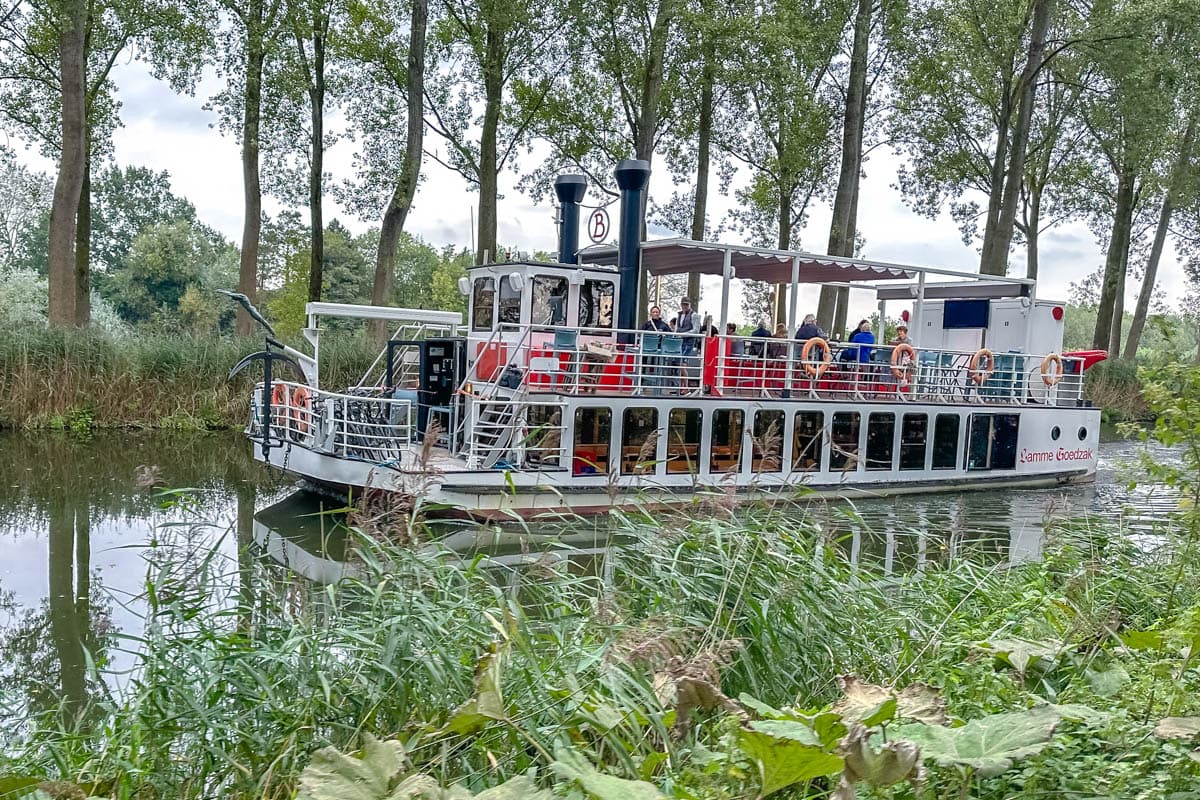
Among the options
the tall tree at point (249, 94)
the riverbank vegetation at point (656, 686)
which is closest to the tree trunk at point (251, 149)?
the tall tree at point (249, 94)

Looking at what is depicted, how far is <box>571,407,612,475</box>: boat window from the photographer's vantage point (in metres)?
13.7

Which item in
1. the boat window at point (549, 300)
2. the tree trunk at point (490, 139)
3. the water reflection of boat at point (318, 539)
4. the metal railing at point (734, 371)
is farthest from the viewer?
the tree trunk at point (490, 139)

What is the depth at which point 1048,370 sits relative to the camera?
62.2 feet

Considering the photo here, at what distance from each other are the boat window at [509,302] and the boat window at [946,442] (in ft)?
25.7

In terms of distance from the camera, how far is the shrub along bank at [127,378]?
62.1ft

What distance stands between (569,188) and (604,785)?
15929 millimetres

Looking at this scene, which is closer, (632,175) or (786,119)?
(632,175)

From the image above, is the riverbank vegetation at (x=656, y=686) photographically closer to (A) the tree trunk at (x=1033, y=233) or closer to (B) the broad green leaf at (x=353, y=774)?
(B) the broad green leaf at (x=353, y=774)

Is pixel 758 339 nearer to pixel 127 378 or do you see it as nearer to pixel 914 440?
pixel 914 440

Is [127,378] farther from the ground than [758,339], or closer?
closer

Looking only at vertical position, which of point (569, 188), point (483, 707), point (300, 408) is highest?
point (569, 188)

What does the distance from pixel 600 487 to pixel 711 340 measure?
10.5 feet

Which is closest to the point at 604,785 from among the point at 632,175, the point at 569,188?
the point at 632,175

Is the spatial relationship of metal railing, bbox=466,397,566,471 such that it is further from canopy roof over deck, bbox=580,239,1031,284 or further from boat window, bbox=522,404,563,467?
canopy roof over deck, bbox=580,239,1031,284
